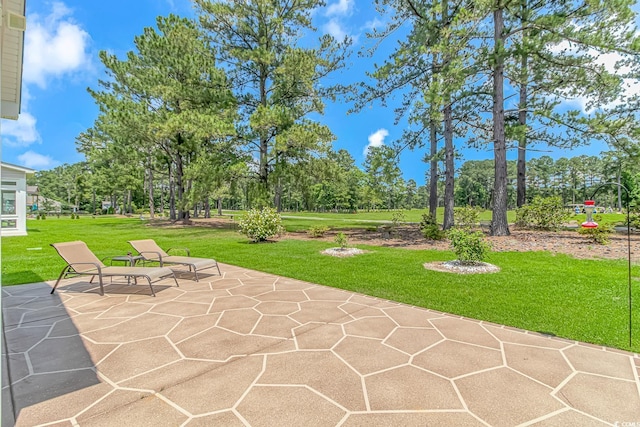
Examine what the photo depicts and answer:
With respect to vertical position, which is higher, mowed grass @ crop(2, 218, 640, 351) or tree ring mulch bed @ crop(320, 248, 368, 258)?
tree ring mulch bed @ crop(320, 248, 368, 258)

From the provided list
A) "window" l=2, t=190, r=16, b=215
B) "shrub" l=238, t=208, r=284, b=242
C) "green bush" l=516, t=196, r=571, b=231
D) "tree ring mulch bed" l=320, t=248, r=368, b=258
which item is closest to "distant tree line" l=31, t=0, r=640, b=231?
"green bush" l=516, t=196, r=571, b=231

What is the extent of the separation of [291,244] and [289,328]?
7340mm

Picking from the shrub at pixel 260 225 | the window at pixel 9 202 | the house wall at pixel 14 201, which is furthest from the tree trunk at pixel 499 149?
the window at pixel 9 202

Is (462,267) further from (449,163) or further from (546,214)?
(546,214)

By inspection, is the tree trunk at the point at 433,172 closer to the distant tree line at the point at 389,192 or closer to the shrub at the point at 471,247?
the shrub at the point at 471,247

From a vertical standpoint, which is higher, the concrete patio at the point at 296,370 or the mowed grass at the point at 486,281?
the mowed grass at the point at 486,281

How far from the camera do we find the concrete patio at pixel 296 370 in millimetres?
2320

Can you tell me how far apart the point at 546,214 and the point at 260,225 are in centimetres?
1183

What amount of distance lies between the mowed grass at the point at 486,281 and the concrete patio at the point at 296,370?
1.63 ft

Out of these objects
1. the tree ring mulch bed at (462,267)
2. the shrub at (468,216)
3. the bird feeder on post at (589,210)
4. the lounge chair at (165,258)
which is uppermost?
the bird feeder on post at (589,210)

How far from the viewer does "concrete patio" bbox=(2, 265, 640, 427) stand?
232cm

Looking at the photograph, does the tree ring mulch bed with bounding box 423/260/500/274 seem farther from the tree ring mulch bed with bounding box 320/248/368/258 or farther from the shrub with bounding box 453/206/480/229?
the shrub with bounding box 453/206/480/229

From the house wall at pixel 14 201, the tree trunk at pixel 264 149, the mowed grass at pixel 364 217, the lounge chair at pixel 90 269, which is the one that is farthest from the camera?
the mowed grass at pixel 364 217

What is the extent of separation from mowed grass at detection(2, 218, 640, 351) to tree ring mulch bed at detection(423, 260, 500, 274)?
0.73 ft
